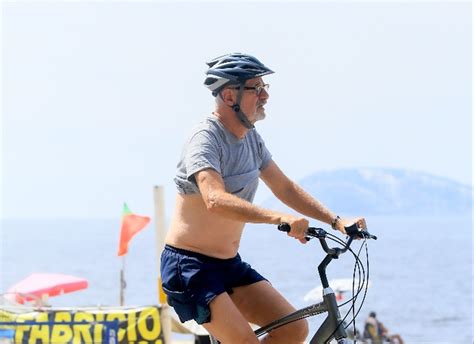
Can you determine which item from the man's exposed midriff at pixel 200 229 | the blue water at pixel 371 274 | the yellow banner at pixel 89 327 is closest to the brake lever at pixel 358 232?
the man's exposed midriff at pixel 200 229

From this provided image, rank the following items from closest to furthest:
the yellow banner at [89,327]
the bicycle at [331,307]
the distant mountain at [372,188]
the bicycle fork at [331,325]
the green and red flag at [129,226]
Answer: the bicycle at [331,307] → the bicycle fork at [331,325] → the yellow banner at [89,327] → the green and red flag at [129,226] → the distant mountain at [372,188]

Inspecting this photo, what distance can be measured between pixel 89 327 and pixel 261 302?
5.41 meters

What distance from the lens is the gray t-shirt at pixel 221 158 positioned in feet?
15.5

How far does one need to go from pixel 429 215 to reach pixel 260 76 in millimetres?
179801

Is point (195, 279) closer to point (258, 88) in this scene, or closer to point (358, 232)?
point (358, 232)

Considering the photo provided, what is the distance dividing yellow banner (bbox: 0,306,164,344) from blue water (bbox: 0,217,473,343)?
1229 centimetres

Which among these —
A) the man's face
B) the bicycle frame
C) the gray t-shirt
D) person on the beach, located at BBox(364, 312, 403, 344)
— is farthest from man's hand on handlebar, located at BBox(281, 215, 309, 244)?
person on the beach, located at BBox(364, 312, 403, 344)

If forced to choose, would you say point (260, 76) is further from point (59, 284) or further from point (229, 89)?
point (59, 284)

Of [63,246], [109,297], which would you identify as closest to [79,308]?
[109,297]

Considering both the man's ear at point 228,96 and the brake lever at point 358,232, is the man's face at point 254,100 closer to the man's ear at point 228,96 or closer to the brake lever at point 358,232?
the man's ear at point 228,96

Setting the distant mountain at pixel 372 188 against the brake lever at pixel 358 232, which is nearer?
the brake lever at pixel 358 232

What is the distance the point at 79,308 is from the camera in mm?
10320

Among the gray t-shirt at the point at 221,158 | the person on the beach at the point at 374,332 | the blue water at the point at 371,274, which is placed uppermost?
the blue water at the point at 371,274

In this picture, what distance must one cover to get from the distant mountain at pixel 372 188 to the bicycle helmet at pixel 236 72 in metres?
74.1
